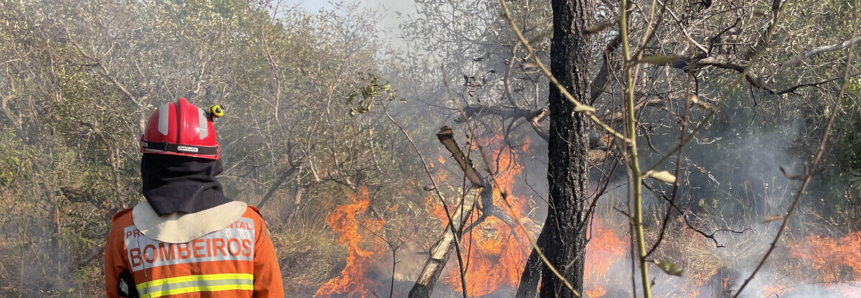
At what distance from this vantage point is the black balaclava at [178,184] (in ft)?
6.63

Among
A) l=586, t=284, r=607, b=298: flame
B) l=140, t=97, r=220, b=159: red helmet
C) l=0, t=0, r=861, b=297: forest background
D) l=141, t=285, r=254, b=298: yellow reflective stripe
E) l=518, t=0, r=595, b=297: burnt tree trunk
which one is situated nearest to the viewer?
l=141, t=285, r=254, b=298: yellow reflective stripe

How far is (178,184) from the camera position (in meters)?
2.07

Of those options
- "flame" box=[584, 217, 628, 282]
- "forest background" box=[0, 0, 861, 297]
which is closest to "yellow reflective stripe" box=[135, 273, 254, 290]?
"forest background" box=[0, 0, 861, 297]

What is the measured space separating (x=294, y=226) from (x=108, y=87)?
355 centimetres

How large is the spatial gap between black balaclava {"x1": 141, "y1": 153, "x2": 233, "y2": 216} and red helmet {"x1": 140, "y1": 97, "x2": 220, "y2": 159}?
0.03 metres

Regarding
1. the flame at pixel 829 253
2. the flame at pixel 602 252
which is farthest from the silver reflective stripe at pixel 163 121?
the flame at pixel 829 253

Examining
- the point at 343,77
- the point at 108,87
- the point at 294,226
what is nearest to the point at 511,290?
the point at 294,226

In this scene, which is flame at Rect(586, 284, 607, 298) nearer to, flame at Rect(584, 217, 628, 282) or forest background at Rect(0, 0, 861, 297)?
forest background at Rect(0, 0, 861, 297)

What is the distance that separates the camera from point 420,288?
188 inches

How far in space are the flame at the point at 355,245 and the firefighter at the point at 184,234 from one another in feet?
21.7

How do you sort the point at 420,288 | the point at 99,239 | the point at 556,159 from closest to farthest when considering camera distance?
the point at 556,159, the point at 420,288, the point at 99,239

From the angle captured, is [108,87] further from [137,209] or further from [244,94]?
[137,209]

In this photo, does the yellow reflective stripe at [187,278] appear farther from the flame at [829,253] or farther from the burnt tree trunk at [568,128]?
the flame at [829,253]

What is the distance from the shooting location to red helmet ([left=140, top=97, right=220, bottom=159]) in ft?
6.87
